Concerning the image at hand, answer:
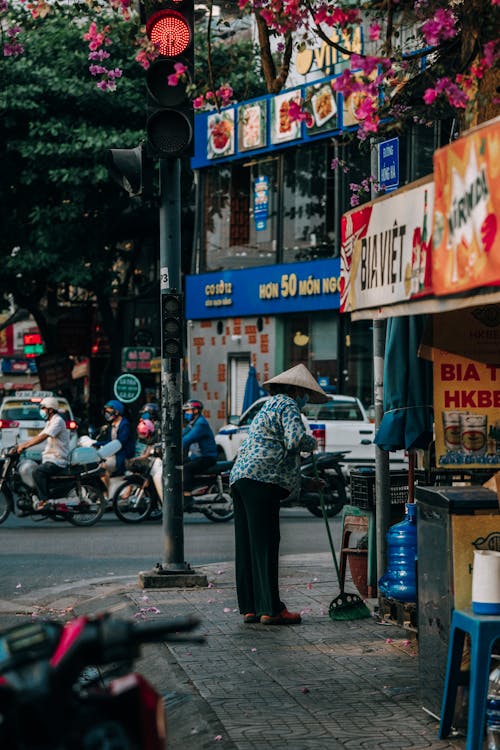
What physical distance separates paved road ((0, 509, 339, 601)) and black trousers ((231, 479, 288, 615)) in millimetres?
3030

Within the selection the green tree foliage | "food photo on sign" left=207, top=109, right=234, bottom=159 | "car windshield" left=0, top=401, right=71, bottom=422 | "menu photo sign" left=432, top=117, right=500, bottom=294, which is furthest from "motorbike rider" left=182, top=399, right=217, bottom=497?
the green tree foliage

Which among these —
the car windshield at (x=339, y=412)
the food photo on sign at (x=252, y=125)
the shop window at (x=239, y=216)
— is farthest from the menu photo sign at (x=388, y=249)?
the food photo on sign at (x=252, y=125)

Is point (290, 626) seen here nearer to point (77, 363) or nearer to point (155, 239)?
point (155, 239)

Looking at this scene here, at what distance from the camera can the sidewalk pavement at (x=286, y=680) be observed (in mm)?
6406

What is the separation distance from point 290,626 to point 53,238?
26196 mm

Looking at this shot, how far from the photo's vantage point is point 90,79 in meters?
35.3

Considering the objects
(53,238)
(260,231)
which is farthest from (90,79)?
(260,231)

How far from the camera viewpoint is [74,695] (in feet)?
10.2

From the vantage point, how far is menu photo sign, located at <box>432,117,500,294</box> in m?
5.39

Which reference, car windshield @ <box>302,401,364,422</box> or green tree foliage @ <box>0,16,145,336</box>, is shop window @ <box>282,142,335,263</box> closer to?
green tree foliage @ <box>0,16,145,336</box>

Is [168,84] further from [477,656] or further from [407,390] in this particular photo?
[477,656]

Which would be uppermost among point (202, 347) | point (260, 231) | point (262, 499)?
point (260, 231)

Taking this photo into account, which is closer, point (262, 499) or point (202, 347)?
point (262, 499)

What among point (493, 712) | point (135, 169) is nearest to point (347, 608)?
point (493, 712)
